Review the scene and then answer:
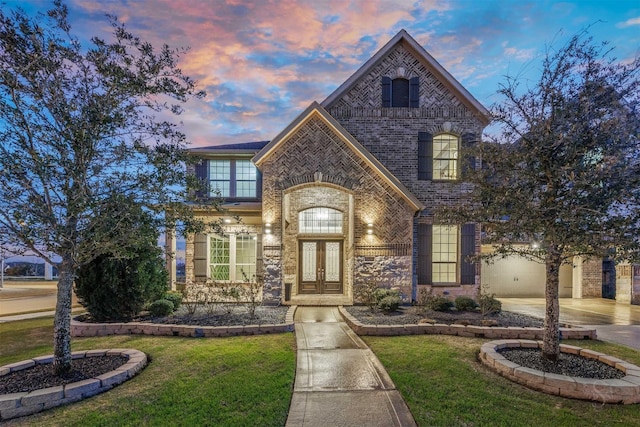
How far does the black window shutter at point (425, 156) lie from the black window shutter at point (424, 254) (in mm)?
2167

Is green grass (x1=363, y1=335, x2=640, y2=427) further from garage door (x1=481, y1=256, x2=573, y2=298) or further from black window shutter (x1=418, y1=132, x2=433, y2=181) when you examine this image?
garage door (x1=481, y1=256, x2=573, y2=298)

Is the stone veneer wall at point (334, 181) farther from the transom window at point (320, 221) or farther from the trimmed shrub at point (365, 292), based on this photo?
the transom window at point (320, 221)

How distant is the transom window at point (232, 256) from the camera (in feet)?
44.0

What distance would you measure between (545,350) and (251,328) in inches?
247

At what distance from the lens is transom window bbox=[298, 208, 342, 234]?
45.2ft

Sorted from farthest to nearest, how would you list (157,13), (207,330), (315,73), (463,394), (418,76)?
1. (315,73)
2. (418,76)
3. (157,13)
4. (207,330)
5. (463,394)

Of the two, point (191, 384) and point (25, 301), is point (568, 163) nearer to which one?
point (191, 384)

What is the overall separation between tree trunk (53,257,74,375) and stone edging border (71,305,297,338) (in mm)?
2815

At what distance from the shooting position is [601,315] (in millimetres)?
11367

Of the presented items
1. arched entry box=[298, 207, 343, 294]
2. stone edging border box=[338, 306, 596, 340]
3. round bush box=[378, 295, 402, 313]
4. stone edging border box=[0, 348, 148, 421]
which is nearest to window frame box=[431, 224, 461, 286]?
round bush box=[378, 295, 402, 313]

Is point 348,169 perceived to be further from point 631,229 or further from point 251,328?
point 631,229

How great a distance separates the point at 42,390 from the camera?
4.43 metres

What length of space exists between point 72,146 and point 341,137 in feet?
27.3

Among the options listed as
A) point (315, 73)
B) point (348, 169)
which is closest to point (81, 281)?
point (348, 169)
